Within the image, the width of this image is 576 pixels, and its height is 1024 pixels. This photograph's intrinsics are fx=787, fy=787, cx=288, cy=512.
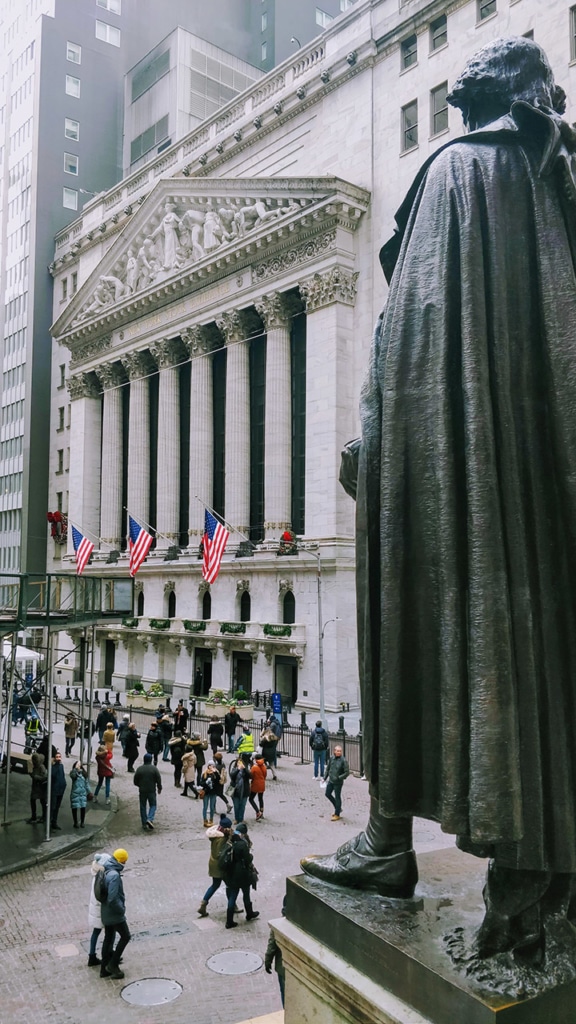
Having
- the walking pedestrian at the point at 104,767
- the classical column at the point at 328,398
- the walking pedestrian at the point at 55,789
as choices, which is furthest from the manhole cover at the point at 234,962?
the classical column at the point at 328,398

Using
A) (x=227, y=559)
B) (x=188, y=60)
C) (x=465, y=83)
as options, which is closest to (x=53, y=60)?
(x=188, y=60)

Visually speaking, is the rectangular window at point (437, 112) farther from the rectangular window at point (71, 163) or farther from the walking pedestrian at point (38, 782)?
the rectangular window at point (71, 163)

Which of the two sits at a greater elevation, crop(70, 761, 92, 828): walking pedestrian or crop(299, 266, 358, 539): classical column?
crop(299, 266, 358, 539): classical column

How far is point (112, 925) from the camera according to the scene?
1020 cm

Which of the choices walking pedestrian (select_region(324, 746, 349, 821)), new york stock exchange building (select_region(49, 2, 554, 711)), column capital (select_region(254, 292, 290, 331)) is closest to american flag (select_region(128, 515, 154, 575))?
new york stock exchange building (select_region(49, 2, 554, 711))

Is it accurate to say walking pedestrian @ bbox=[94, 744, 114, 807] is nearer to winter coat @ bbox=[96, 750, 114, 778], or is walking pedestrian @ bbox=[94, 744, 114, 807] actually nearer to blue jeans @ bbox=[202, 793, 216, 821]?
winter coat @ bbox=[96, 750, 114, 778]

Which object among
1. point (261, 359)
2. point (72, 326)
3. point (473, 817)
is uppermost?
point (72, 326)

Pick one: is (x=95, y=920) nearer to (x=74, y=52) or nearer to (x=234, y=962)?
(x=234, y=962)

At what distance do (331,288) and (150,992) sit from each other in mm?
32315

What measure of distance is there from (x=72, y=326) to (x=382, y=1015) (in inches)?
2236

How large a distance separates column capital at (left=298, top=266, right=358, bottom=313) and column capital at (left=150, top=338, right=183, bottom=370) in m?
12.6

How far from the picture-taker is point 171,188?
44688mm

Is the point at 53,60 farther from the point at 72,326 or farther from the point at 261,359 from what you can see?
the point at 261,359

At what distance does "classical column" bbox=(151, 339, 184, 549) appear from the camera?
47.6 m
